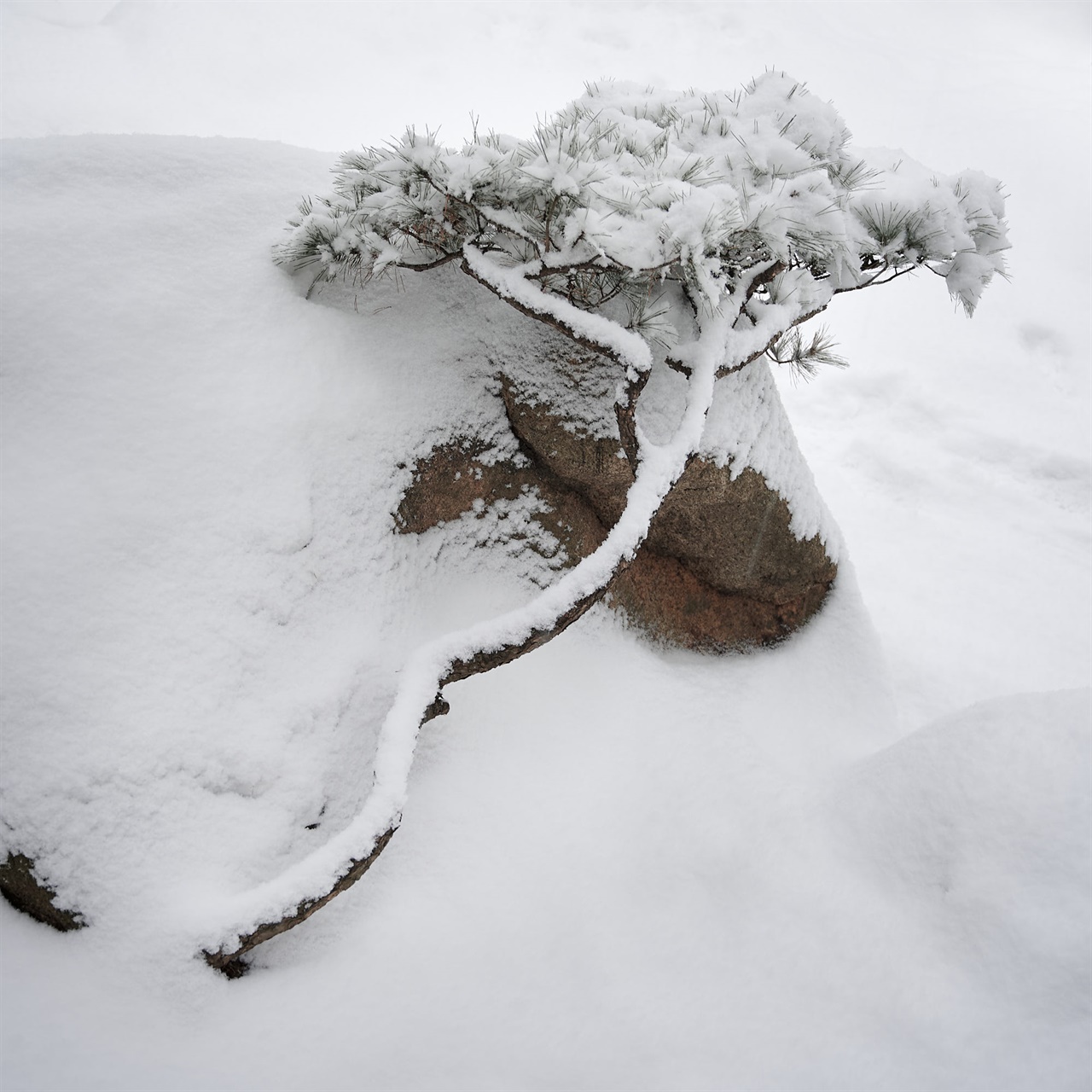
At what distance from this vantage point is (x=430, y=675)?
5.74 feet

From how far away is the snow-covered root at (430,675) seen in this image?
156cm

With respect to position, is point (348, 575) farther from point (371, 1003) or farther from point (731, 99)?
point (731, 99)

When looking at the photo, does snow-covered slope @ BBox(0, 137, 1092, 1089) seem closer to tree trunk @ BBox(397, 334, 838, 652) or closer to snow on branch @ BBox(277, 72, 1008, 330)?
tree trunk @ BBox(397, 334, 838, 652)

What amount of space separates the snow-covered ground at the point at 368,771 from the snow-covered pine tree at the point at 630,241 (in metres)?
0.24

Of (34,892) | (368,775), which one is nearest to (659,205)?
(368,775)

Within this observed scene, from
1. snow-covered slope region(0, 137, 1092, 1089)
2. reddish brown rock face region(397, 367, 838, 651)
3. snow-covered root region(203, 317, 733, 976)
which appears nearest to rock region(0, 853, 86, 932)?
snow-covered slope region(0, 137, 1092, 1089)

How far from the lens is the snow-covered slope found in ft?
5.13

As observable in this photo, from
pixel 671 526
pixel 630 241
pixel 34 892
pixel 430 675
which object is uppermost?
pixel 630 241

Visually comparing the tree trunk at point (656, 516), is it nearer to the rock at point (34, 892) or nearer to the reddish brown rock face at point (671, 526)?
the reddish brown rock face at point (671, 526)

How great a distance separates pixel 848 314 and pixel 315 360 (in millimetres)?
6240

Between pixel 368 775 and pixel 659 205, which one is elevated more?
pixel 659 205

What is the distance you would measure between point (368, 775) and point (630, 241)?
153 centimetres

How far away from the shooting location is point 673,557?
2678mm

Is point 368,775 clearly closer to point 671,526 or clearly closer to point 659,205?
point 671,526
